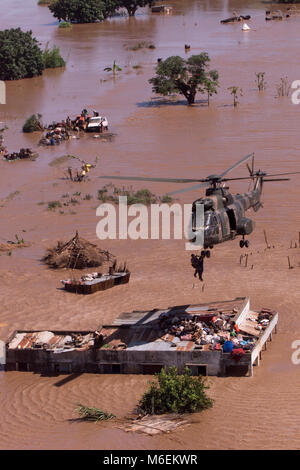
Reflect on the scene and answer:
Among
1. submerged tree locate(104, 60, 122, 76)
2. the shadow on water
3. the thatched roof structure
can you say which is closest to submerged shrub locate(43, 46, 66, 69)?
submerged tree locate(104, 60, 122, 76)

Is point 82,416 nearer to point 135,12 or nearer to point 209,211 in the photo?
point 209,211

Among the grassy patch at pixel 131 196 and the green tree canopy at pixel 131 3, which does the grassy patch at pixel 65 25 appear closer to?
the green tree canopy at pixel 131 3

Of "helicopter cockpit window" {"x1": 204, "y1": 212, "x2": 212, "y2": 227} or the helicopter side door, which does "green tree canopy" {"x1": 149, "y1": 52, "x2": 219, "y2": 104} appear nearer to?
the helicopter side door

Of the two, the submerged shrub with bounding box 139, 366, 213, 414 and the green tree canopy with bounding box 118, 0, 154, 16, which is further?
the green tree canopy with bounding box 118, 0, 154, 16

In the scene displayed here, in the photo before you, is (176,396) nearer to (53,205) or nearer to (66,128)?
(53,205)

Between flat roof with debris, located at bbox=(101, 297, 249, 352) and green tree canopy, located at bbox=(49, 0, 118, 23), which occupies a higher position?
green tree canopy, located at bbox=(49, 0, 118, 23)

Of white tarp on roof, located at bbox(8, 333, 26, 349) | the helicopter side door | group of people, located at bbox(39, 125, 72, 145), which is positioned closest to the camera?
the helicopter side door

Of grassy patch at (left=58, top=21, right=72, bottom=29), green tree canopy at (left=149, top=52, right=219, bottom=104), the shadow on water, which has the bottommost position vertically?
the shadow on water
